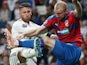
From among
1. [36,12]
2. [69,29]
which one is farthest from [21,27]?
[36,12]

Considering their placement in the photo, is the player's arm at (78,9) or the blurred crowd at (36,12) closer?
the player's arm at (78,9)

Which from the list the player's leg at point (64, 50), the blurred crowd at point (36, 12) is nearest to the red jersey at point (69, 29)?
the player's leg at point (64, 50)

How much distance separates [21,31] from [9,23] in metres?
4.30

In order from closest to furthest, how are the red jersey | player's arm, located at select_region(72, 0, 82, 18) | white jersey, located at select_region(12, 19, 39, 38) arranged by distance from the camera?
1. player's arm, located at select_region(72, 0, 82, 18)
2. the red jersey
3. white jersey, located at select_region(12, 19, 39, 38)

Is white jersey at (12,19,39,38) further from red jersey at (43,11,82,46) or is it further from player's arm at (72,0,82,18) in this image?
player's arm at (72,0,82,18)

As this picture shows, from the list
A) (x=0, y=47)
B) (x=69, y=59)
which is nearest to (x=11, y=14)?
(x=0, y=47)

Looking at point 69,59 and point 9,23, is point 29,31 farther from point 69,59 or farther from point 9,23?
point 9,23

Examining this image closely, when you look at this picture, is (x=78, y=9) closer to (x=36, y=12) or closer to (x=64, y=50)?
(x=64, y=50)

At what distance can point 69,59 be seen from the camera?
887 centimetres

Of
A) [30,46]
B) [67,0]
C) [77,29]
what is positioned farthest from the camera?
[67,0]

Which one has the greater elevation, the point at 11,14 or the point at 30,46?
the point at 30,46

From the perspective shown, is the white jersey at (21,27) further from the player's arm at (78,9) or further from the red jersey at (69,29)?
the player's arm at (78,9)

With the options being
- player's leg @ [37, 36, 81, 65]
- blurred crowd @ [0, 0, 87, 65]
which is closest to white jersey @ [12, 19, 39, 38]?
player's leg @ [37, 36, 81, 65]

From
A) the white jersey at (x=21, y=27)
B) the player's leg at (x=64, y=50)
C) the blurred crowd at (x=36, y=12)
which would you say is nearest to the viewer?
the player's leg at (x=64, y=50)
